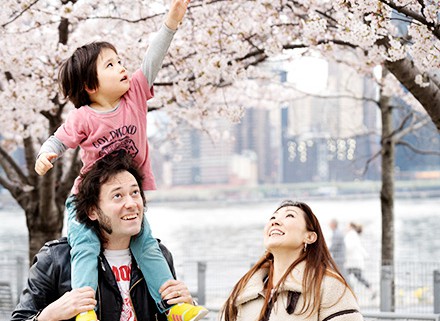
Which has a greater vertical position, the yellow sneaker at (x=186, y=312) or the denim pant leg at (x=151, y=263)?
the denim pant leg at (x=151, y=263)

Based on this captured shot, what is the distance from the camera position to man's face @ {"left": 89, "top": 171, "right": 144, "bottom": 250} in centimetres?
267

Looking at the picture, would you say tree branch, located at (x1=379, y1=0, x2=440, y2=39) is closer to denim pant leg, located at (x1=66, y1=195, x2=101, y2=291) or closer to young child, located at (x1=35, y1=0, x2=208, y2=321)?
young child, located at (x1=35, y1=0, x2=208, y2=321)

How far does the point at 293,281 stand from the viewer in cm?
297

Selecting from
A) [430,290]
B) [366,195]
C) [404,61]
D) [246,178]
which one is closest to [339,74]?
[430,290]

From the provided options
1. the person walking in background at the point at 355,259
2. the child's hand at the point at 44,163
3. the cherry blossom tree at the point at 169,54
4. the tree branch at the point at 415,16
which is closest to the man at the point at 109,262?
the child's hand at the point at 44,163

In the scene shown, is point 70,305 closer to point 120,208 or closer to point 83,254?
point 83,254

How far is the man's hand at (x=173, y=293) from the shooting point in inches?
107

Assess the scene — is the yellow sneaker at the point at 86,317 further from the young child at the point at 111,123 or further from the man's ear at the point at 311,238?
the man's ear at the point at 311,238

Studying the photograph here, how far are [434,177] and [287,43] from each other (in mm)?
89315

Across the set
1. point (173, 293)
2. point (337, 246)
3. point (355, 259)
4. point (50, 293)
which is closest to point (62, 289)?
point (50, 293)

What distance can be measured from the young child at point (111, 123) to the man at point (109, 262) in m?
0.04

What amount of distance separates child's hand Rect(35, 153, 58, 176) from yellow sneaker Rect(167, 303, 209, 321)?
2.27ft

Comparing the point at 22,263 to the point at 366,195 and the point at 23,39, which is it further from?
the point at 366,195

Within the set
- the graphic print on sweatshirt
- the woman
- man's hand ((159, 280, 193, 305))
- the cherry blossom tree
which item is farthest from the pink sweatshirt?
the cherry blossom tree
